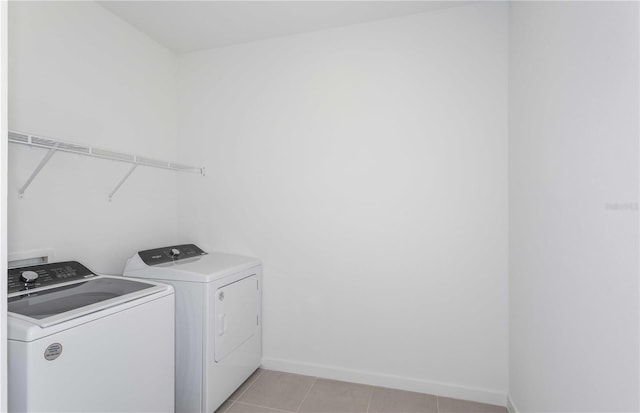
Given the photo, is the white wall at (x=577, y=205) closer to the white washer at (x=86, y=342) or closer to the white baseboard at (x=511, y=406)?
the white baseboard at (x=511, y=406)

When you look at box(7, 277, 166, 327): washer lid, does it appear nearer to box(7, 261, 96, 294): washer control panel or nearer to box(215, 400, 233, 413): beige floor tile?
box(7, 261, 96, 294): washer control panel

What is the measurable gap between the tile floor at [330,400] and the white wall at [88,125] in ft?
4.25

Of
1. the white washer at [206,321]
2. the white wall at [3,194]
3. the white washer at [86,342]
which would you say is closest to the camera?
the white wall at [3,194]

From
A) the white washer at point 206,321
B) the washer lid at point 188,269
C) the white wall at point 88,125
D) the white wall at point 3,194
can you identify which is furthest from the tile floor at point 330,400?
the white wall at point 3,194

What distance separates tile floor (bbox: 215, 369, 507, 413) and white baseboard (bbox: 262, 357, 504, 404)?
0.03 meters

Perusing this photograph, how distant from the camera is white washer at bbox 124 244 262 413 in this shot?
1857 mm

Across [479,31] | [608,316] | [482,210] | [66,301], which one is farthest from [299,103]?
[608,316]

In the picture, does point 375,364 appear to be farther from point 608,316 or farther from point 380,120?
point 380,120

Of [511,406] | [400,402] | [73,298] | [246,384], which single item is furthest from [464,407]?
[73,298]

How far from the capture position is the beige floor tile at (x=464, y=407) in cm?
196

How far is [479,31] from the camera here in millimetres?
2051

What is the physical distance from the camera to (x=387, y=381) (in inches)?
87.1

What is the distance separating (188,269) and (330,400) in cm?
126

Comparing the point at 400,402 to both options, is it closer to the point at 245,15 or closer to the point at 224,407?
the point at 224,407
